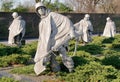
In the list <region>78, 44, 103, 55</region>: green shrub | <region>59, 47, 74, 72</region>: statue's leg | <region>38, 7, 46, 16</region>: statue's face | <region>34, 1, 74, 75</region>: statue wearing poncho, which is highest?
<region>38, 7, 46, 16</region>: statue's face

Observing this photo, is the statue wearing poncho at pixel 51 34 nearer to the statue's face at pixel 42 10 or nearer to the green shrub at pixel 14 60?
the statue's face at pixel 42 10

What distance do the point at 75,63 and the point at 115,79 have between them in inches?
79.1

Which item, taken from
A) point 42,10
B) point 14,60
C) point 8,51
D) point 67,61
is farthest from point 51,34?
point 8,51

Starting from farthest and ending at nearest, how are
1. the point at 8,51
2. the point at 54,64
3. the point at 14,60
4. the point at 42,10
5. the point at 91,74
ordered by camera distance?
the point at 8,51 → the point at 14,60 → the point at 54,64 → the point at 42,10 → the point at 91,74

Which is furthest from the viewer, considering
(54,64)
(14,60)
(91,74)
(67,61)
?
(14,60)

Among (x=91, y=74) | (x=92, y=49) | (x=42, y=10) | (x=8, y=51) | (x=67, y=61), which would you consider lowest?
(x=92, y=49)

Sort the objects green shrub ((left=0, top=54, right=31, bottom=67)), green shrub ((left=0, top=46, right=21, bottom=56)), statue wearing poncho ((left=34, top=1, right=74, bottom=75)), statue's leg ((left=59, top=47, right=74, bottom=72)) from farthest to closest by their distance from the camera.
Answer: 1. green shrub ((left=0, top=46, right=21, bottom=56))
2. green shrub ((left=0, top=54, right=31, bottom=67))
3. statue's leg ((left=59, top=47, right=74, bottom=72))
4. statue wearing poncho ((left=34, top=1, right=74, bottom=75))

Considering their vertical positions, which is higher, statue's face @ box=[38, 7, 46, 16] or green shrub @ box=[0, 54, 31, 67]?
statue's face @ box=[38, 7, 46, 16]

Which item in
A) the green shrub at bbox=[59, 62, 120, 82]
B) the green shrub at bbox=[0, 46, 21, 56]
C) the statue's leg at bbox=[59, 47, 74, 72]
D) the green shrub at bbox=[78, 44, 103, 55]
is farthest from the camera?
the green shrub at bbox=[78, 44, 103, 55]

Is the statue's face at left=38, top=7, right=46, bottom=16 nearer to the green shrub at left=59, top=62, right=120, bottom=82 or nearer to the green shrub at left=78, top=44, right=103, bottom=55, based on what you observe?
the green shrub at left=59, top=62, right=120, bottom=82

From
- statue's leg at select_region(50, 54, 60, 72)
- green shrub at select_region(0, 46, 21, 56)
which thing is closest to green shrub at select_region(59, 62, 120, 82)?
statue's leg at select_region(50, 54, 60, 72)

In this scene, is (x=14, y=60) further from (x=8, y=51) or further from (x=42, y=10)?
(x=42, y=10)

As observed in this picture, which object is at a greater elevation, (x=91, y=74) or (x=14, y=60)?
(x=91, y=74)

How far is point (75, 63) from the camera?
1123 centimetres
